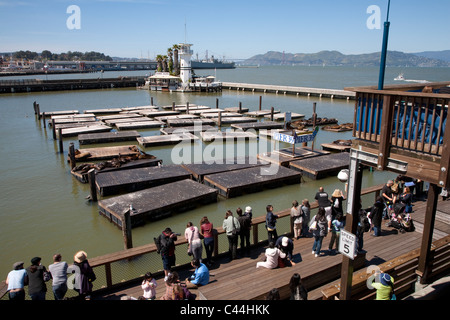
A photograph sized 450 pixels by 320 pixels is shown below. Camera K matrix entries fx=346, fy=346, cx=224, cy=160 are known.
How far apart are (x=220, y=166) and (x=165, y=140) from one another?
8.42 meters

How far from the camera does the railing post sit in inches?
199

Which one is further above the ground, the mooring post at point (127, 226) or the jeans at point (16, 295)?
the jeans at point (16, 295)

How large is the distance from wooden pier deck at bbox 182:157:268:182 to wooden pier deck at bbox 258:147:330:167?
0.66m

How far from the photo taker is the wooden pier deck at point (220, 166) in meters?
16.5

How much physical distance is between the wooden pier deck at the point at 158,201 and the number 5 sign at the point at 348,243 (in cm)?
826

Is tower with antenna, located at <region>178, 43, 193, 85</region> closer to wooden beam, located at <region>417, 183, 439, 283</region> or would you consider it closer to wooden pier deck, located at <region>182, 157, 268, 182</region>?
wooden pier deck, located at <region>182, 157, 268, 182</region>

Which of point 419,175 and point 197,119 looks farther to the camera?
point 197,119

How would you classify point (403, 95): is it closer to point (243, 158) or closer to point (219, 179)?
point (219, 179)

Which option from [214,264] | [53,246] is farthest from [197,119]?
[214,264]

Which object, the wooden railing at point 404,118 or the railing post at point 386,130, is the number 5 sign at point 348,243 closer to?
the railing post at point 386,130

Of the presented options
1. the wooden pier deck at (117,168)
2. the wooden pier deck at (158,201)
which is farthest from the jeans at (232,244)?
the wooden pier deck at (117,168)

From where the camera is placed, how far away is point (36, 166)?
19.9 meters

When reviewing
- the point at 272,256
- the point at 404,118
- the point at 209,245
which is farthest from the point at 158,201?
the point at 404,118
